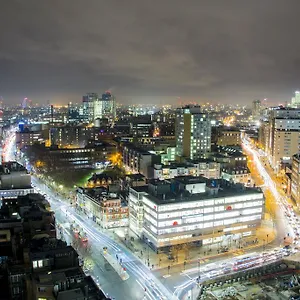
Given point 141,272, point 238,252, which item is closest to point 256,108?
point 238,252

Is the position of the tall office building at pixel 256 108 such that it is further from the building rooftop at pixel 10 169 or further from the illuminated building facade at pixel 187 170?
the building rooftop at pixel 10 169

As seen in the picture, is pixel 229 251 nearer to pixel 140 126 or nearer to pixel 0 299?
pixel 0 299

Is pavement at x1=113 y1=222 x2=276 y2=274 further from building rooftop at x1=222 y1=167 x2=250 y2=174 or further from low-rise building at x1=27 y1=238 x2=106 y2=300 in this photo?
building rooftop at x1=222 y1=167 x2=250 y2=174

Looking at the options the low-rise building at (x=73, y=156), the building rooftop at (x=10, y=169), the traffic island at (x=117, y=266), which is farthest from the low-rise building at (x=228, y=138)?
the traffic island at (x=117, y=266)

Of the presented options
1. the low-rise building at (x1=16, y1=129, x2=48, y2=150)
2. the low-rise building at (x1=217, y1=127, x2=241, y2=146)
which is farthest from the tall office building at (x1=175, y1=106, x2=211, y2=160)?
the low-rise building at (x1=16, y1=129, x2=48, y2=150)

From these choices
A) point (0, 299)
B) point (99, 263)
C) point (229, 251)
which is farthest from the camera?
point (229, 251)

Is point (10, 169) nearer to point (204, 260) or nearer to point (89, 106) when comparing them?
point (204, 260)

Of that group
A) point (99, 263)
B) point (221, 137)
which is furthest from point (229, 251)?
point (221, 137)
